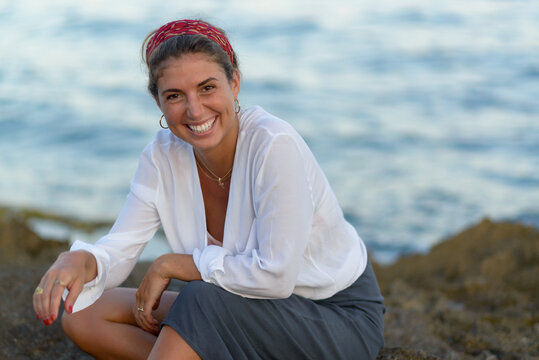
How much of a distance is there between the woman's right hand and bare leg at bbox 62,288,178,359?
0.19 metres

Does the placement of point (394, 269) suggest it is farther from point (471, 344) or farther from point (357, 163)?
point (357, 163)

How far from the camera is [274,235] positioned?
2.14 meters

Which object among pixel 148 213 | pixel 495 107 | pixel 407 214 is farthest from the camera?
pixel 495 107

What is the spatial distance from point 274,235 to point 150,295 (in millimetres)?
491

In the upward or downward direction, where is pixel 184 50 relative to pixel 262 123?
upward

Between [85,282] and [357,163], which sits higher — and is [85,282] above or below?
above

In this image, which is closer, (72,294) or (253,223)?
(72,294)

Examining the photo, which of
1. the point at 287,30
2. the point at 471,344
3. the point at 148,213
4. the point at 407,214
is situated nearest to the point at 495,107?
the point at 407,214

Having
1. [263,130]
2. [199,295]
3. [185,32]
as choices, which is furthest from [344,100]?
[199,295]

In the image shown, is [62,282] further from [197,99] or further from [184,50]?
[184,50]

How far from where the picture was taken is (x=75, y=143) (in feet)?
30.5

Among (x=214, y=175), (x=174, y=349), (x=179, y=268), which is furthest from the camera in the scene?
(x=214, y=175)

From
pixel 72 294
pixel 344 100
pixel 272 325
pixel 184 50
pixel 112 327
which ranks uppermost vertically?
pixel 184 50

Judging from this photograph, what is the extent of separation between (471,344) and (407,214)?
12.1ft
